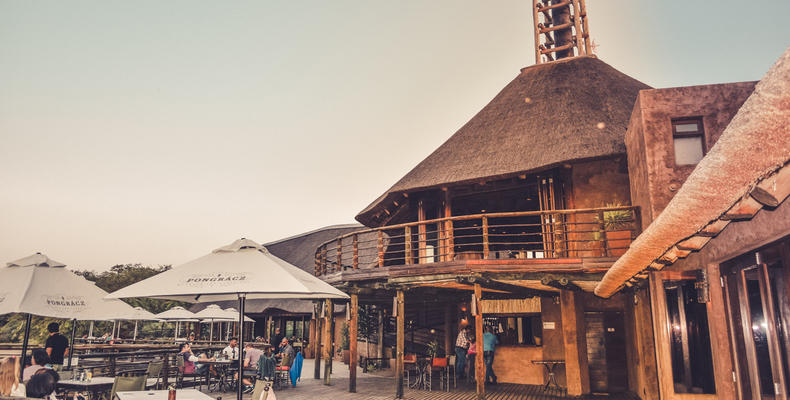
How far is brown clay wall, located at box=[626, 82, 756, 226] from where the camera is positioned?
338 inches

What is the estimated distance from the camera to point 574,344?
12875mm

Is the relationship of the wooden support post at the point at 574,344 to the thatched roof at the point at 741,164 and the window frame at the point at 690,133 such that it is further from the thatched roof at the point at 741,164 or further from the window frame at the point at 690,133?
the thatched roof at the point at 741,164

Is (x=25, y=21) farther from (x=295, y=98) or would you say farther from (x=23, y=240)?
(x=23, y=240)

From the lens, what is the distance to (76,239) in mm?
36906

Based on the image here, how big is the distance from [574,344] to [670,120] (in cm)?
653

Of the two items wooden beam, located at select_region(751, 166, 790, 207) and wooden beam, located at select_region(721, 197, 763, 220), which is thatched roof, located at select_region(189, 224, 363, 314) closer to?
wooden beam, located at select_region(721, 197, 763, 220)

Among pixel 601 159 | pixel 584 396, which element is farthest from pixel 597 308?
pixel 601 159

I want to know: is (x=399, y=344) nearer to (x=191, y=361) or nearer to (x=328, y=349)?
(x=328, y=349)

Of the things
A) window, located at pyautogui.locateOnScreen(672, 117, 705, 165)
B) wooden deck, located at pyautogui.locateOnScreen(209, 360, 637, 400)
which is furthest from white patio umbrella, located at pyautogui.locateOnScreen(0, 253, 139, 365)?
window, located at pyautogui.locateOnScreen(672, 117, 705, 165)

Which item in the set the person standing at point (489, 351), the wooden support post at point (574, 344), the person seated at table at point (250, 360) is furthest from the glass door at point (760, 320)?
the person seated at table at point (250, 360)

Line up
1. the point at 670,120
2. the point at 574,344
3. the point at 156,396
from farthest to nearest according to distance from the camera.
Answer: the point at 574,344, the point at 670,120, the point at 156,396

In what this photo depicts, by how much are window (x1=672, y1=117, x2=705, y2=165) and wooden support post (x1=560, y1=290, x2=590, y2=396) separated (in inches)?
218

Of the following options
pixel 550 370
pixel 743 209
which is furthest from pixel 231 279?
pixel 550 370

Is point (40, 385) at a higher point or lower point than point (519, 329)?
lower
